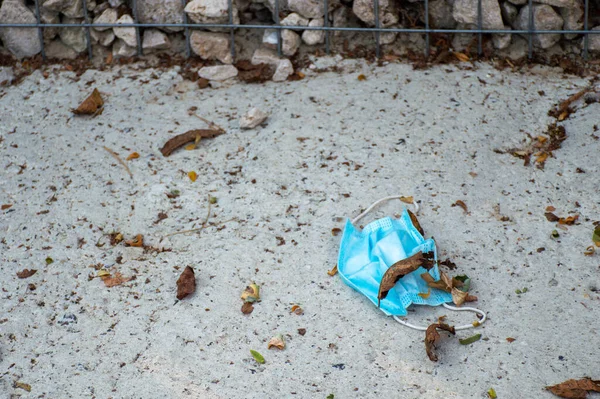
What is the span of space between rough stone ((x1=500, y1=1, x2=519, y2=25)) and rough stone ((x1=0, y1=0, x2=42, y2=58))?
2.09 metres

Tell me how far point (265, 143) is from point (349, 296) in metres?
0.81

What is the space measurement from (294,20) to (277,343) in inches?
64.5

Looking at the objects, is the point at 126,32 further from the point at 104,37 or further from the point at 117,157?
the point at 117,157

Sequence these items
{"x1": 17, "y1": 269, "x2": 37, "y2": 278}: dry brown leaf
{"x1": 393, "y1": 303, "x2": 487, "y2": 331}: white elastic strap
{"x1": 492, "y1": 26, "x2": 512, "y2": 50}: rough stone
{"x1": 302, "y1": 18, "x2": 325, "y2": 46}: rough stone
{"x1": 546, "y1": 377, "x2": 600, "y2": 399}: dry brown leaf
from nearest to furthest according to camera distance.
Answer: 1. {"x1": 546, "y1": 377, "x2": 600, "y2": 399}: dry brown leaf
2. {"x1": 393, "y1": 303, "x2": 487, "y2": 331}: white elastic strap
3. {"x1": 17, "y1": 269, "x2": 37, "y2": 278}: dry brown leaf
4. {"x1": 492, "y1": 26, "x2": 512, "y2": 50}: rough stone
5. {"x1": 302, "y1": 18, "x2": 325, "y2": 46}: rough stone

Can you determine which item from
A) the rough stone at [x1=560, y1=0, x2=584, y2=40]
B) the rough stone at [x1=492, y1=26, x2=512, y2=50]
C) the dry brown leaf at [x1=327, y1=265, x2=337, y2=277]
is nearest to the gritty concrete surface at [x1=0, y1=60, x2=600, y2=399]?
the dry brown leaf at [x1=327, y1=265, x2=337, y2=277]

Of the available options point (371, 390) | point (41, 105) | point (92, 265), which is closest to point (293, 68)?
point (41, 105)

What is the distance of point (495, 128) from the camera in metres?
2.79

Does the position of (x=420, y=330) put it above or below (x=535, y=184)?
below

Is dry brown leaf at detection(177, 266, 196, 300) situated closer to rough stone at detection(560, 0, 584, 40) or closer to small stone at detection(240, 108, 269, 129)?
small stone at detection(240, 108, 269, 129)

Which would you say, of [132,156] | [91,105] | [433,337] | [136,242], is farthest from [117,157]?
[433,337]

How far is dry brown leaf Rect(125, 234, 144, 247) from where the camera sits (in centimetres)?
246

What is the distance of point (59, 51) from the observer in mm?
3371

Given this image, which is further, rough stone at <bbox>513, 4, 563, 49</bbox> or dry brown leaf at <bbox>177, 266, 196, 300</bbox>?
rough stone at <bbox>513, 4, 563, 49</bbox>

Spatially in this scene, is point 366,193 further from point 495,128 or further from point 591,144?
point 591,144
